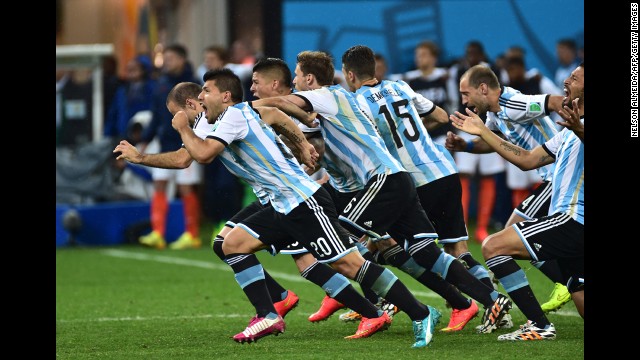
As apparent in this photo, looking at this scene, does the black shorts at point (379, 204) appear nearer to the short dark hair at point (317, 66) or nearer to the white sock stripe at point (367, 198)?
the white sock stripe at point (367, 198)

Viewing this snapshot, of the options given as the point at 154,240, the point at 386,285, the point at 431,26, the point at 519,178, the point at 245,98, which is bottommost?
the point at 154,240

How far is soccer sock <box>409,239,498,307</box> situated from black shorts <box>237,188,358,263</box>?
2.66 feet

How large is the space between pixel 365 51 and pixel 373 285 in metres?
1.73

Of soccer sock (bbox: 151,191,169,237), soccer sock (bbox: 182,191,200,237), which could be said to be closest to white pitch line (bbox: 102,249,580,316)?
soccer sock (bbox: 151,191,169,237)

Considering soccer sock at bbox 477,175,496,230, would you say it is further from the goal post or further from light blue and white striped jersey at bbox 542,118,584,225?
light blue and white striped jersey at bbox 542,118,584,225

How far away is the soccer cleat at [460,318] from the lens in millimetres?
7852

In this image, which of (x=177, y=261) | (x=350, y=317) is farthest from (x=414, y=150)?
(x=177, y=261)

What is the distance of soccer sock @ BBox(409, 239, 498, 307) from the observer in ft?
25.3

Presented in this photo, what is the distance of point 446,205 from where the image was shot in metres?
8.44

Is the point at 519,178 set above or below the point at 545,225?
above

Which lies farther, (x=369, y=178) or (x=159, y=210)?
(x=159, y=210)

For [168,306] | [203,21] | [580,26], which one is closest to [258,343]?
[168,306]

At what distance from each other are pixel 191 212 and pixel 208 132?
789 centimetres

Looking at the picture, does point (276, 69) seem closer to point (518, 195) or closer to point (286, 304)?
point (286, 304)
